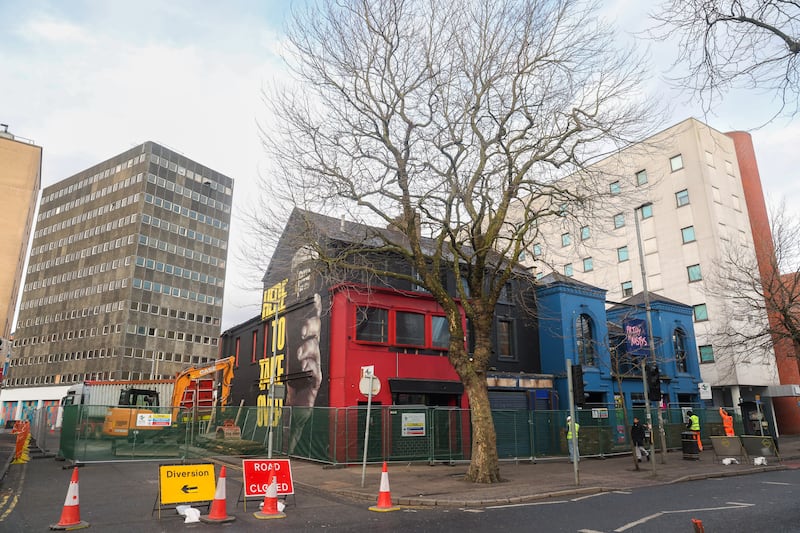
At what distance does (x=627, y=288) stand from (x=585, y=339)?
19.2 meters

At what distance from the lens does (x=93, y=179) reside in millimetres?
71688

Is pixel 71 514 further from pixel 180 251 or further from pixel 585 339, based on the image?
pixel 180 251

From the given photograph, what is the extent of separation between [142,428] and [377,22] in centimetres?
1619

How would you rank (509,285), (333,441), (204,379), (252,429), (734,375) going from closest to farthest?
(333,441), (252,429), (204,379), (509,285), (734,375)

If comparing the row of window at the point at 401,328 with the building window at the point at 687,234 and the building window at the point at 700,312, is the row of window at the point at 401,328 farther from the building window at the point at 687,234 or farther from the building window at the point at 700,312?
the building window at the point at 687,234

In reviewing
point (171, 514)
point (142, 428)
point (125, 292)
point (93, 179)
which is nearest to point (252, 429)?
point (142, 428)

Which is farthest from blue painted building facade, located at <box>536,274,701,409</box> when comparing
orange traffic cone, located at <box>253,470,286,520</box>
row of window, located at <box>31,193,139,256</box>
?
row of window, located at <box>31,193,139,256</box>

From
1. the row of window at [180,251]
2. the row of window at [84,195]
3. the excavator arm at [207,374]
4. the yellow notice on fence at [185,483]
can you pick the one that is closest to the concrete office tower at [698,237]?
the excavator arm at [207,374]

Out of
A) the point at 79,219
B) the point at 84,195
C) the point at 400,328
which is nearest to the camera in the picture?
the point at 400,328

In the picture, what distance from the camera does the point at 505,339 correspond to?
28.3 m

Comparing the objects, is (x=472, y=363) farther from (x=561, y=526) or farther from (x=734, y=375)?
(x=734, y=375)

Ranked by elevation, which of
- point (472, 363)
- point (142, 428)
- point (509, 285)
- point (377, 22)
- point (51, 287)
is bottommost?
point (142, 428)

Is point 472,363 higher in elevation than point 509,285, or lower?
lower

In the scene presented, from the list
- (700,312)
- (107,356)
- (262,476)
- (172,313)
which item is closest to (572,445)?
(262,476)
